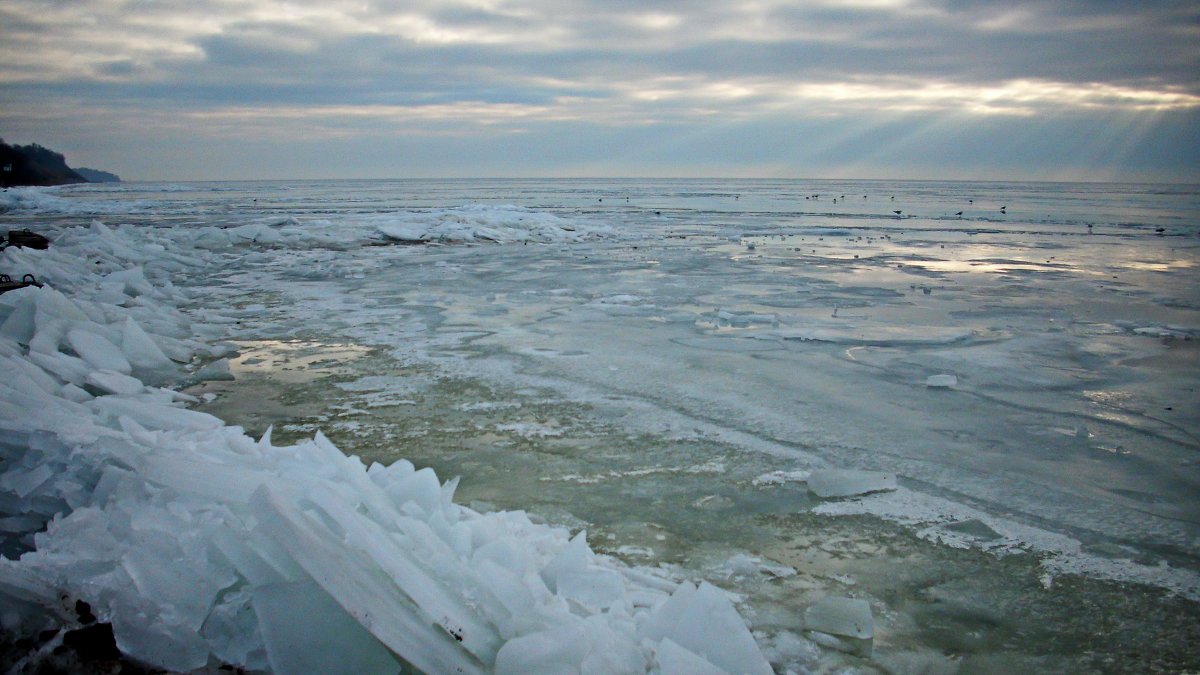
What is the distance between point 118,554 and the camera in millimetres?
1778

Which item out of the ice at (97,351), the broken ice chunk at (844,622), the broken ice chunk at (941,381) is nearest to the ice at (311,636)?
the broken ice chunk at (844,622)

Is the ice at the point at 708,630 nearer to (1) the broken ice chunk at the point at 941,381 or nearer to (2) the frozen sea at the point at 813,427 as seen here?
(2) the frozen sea at the point at 813,427

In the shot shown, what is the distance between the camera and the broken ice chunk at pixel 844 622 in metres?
2.09

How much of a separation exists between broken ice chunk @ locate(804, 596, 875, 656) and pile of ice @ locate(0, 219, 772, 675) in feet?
1.39

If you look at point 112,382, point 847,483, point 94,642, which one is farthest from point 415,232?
point 94,642

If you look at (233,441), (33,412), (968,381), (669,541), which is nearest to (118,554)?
(233,441)

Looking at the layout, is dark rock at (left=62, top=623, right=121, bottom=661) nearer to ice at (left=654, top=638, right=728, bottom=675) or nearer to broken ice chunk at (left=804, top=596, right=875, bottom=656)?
ice at (left=654, top=638, right=728, bottom=675)

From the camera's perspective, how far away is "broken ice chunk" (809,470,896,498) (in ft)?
10.3

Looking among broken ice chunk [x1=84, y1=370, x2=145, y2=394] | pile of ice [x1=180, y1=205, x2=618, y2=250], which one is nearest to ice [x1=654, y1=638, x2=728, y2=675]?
broken ice chunk [x1=84, y1=370, x2=145, y2=394]

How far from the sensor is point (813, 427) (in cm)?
399

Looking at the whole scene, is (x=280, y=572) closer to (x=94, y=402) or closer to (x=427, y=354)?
(x=94, y=402)

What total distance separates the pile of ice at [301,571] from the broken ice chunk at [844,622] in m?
0.42

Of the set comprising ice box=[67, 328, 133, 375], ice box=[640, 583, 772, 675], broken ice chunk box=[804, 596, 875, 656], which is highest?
ice box=[67, 328, 133, 375]

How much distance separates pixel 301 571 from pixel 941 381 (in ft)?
14.9
